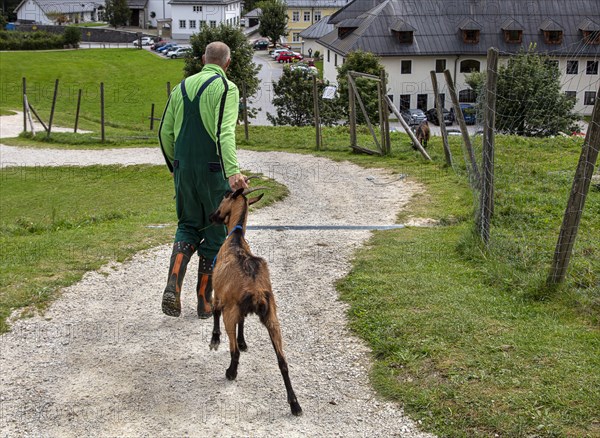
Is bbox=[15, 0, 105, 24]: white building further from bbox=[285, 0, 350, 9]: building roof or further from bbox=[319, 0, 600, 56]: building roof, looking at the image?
bbox=[319, 0, 600, 56]: building roof

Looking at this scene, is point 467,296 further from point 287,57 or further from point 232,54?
point 287,57

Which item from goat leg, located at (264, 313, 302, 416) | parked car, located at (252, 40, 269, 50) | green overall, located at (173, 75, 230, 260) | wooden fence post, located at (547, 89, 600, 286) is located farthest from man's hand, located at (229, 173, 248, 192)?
parked car, located at (252, 40, 269, 50)

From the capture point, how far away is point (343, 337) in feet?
24.0

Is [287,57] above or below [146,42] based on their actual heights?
below

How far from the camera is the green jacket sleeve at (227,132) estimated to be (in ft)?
23.0

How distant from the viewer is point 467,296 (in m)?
7.98

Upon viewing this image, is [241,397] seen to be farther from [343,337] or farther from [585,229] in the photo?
[585,229]

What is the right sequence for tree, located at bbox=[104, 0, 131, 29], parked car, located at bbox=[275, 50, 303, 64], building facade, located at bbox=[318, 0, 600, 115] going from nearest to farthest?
building facade, located at bbox=[318, 0, 600, 115]
parked car, located at bbox=[275, 50, 303, 64]
tree, located at bbox=[104, 0, 131, 29]

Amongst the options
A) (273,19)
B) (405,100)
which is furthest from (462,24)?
(273,19)

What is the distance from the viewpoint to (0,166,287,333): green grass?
902 centimetres

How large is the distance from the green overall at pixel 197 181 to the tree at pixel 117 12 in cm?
9708

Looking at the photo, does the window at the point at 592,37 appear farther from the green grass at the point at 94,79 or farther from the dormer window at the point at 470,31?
the green grass at the point at 94,79

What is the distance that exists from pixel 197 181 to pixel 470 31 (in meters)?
54.9

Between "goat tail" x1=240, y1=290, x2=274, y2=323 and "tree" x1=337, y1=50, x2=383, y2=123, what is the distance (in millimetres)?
14913
